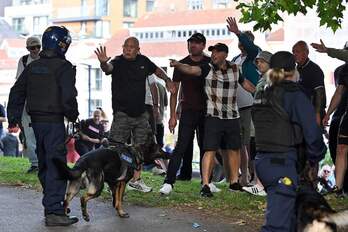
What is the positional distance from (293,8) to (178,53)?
36.5 m

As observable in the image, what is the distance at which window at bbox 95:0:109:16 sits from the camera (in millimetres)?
65319

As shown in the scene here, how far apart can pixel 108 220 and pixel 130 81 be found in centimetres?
186

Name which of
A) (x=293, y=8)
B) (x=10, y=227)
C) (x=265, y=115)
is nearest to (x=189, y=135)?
(x=293, y=8)

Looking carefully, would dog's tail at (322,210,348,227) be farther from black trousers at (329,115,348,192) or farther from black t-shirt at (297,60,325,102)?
black trousers at (329,115,348,192)

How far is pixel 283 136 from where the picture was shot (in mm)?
5660

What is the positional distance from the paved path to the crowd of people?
0.89 feet

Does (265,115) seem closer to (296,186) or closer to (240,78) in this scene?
(296,186)

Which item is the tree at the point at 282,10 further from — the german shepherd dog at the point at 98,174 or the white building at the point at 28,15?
the white building at the point at 28,15

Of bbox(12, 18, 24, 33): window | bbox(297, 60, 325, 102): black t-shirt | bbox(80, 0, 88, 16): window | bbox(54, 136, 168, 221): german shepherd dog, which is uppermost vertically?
bbox(80, 0, 88, 16): window

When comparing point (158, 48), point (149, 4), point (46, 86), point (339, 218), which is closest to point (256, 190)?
point (46, 86)

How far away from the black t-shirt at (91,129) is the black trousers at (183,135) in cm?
709

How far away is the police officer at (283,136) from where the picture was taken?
5559 mm

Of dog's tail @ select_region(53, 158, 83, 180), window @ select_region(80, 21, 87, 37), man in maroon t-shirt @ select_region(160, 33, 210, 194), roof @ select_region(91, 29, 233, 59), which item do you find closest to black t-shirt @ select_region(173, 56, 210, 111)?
man in maroon t-shirt @ select_region(160, 33, 210, 194)

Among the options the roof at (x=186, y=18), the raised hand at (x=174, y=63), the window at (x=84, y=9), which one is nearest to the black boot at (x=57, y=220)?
the raised hand at (x=174, y=63)
